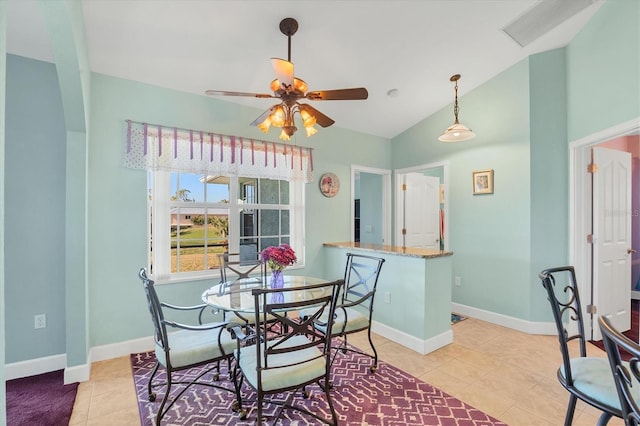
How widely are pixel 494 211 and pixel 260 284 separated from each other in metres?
2.93

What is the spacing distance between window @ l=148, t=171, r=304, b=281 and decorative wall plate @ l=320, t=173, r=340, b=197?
299 millimetres

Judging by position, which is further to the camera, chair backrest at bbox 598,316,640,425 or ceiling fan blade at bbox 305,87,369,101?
ceiling fan blade at bbox 305,87,369,101

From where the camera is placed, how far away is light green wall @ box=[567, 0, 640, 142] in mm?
2432

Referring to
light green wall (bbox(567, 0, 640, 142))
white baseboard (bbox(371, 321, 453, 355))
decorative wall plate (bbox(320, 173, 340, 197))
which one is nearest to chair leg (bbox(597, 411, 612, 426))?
white baseboard (bbox(371, 321, 453, 355))

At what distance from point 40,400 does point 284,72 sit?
2843 millimetres

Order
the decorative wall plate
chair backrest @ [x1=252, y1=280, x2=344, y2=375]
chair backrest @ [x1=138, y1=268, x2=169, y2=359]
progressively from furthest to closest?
the decorative wall plate < chair backrest @ [x1=138, y1=268, x2=169, y2=359] < chair backrest @ [x1=252, y1=280, x2=344, y2=375]

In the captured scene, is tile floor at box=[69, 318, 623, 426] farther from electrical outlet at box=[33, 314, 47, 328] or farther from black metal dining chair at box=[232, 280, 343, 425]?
black metal dining chair at box=[232, 280, 343, 425]

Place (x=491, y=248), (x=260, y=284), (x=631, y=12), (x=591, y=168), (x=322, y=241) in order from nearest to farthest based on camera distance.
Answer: (x=631, y=12) < (x=260, y=284) < (x=591, y=168) < (x=491, y=248) < (x=322, y=241)

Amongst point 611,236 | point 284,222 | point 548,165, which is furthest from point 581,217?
point 284,222

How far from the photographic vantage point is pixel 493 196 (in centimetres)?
375

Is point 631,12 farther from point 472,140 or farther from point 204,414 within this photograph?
point 204,414

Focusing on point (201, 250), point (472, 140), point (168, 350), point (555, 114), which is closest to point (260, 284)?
point (168, 350)

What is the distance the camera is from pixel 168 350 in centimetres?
191

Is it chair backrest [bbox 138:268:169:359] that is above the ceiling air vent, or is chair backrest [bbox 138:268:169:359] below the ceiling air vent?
below
